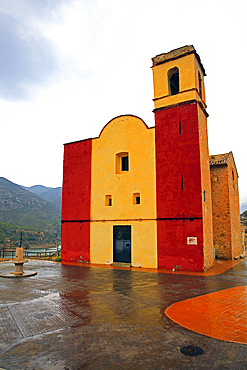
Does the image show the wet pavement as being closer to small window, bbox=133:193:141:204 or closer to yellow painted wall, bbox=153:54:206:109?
small window, bbox=133:193:141:204

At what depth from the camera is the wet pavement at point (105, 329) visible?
11.9 feet

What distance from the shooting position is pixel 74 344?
13.8 ft

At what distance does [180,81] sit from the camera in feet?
44.8

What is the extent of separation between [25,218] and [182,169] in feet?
266

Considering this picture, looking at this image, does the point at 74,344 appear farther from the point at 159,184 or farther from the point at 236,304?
Result: the point at 159,184

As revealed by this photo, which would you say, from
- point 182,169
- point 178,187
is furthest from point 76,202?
point 182,169

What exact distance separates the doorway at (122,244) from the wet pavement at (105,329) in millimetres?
5231

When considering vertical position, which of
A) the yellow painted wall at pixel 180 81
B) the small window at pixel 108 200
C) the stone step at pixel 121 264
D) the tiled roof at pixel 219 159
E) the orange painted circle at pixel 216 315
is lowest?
the stone step at pixel 121 264

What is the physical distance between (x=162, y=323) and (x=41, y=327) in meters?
2.52

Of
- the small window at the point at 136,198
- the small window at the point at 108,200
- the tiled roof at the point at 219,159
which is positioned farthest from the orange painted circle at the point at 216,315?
the tiled roof at the point at 219,159

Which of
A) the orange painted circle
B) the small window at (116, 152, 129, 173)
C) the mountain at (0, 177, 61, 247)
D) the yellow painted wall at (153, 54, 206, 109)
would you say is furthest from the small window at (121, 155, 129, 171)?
the mountain at (0, 177, 61, 247)

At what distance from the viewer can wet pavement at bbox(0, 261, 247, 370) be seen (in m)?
3.63

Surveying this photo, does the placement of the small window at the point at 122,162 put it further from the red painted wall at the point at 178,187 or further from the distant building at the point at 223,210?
the distant building at the point at 223,210

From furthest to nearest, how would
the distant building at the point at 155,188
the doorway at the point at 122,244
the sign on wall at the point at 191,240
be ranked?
the doorway at the point at 122,244 < the distant building at the point at 155,188 < the sign on wall at the point at 191,240
